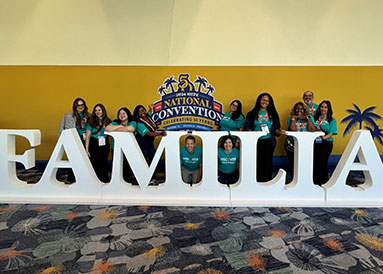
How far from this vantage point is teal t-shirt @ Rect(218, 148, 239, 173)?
2.89m

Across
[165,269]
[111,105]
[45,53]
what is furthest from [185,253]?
[45,53]

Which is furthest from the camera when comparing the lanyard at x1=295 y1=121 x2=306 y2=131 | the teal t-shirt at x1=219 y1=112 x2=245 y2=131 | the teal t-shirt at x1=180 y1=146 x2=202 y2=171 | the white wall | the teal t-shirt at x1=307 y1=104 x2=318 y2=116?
the white wall

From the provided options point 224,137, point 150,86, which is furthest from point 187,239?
point 150,86

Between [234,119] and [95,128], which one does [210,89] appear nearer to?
[234,119]

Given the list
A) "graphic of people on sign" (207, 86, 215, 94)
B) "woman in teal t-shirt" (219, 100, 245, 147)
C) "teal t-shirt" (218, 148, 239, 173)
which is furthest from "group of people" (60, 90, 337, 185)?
"graphic of people on sign" (207, 86, 215, 94)

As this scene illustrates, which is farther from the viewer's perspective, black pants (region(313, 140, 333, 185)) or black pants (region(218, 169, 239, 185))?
black pants (region(313, 140, 333, 185))

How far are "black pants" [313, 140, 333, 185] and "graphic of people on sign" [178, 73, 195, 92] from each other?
214 cm

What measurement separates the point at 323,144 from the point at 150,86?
282 centimetres

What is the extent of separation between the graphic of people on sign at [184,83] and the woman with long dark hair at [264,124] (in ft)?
4.15

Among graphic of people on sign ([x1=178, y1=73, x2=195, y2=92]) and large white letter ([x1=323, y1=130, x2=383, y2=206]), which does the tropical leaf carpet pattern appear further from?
graphic of people on sign ([x1=178, y1=73, x2=195, y2=92])

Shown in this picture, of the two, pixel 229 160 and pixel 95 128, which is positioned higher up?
pixel 95 128

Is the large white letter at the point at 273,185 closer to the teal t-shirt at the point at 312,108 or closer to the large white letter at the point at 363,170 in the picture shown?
the large white letter at the point at 363,170

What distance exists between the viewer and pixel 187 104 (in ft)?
13.2

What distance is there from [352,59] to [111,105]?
4200 millimetres
